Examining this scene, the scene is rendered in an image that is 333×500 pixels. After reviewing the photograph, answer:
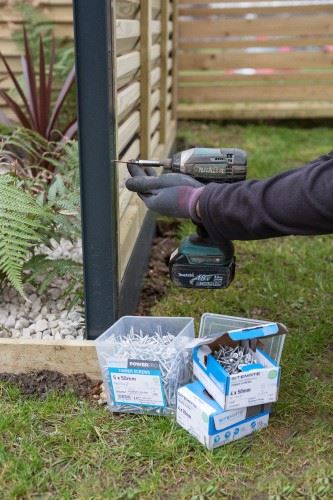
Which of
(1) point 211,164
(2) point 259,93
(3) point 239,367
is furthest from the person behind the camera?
(2) point 259,93

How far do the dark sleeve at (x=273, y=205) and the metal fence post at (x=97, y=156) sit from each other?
43 cm

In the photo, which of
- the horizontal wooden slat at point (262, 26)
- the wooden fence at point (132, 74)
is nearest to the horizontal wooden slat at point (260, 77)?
the horizontal wooden slat at point (262, 26)

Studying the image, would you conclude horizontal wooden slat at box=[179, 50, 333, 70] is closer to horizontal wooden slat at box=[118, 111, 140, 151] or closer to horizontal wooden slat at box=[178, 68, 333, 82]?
horizontal wooden slat at box=[178, 68, 333, 82]

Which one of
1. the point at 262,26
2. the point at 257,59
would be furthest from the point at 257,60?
the point at 262,26

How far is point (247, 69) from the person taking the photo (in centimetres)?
724

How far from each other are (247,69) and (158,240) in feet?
12.9

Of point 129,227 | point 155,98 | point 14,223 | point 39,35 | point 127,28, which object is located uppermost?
point 127,28

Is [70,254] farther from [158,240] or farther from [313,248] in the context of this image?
[313,248]

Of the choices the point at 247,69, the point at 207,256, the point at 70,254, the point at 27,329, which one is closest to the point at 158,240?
the point at 70,254

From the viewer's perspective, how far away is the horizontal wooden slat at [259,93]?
729 centimetres

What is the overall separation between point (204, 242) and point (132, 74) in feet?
3.73

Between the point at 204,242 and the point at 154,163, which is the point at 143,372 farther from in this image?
the point at 154,163

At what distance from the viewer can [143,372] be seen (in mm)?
2199

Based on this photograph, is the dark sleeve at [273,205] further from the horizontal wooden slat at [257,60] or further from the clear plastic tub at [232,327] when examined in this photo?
the horizontal wooden slat at [257,60]
